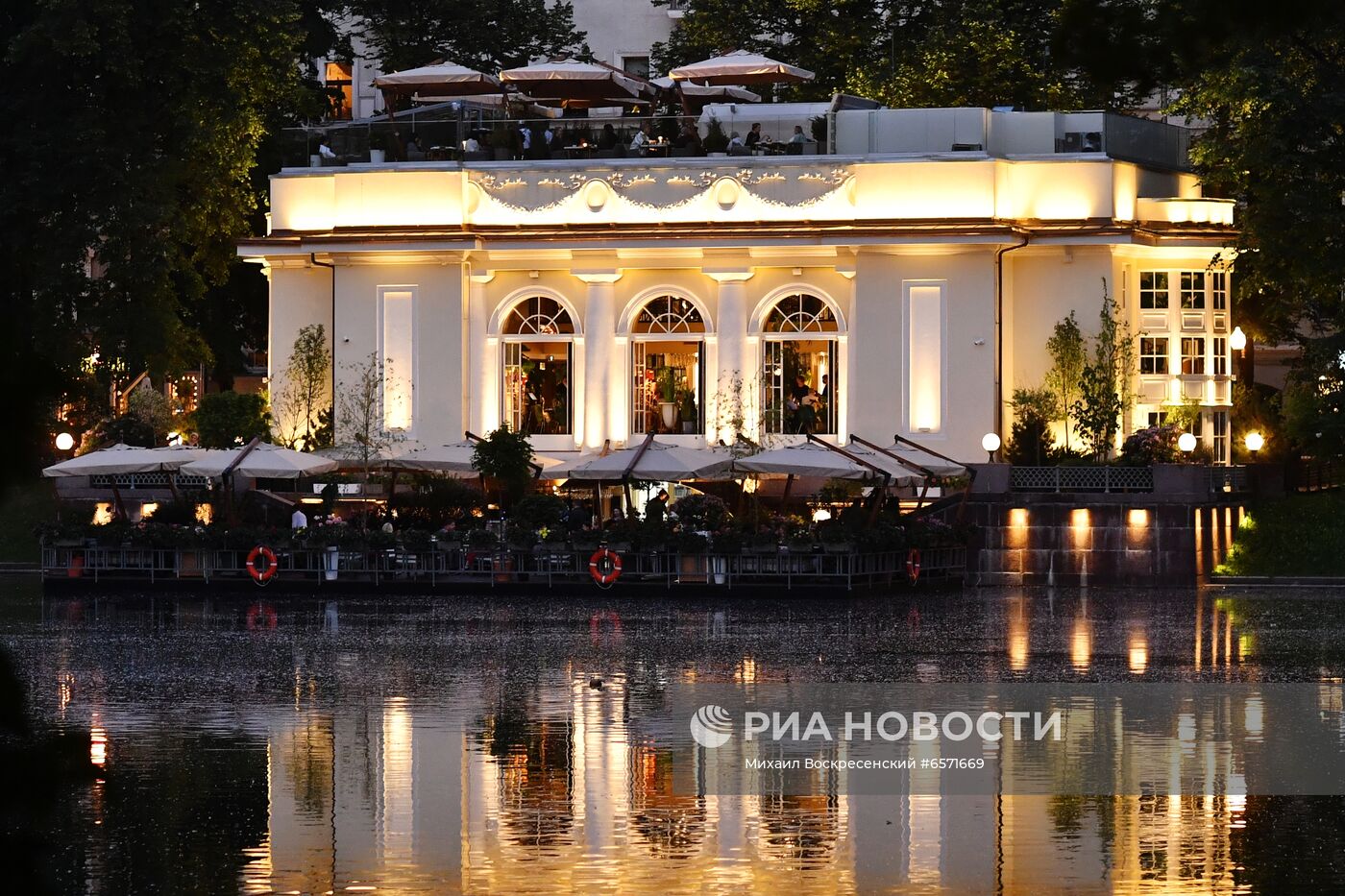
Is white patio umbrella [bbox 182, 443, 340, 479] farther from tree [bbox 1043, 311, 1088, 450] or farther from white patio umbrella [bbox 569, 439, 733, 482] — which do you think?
tree [bbox 1043, 311, 1088, 450]

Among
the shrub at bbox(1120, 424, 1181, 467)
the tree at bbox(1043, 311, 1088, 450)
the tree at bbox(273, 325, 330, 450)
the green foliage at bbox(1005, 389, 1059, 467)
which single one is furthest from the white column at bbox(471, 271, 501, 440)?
the shrub at bbox(1120, 424, 1181, 467)

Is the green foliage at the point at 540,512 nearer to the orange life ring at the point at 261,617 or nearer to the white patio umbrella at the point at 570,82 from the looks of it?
the orange life ring at the point at 261,617

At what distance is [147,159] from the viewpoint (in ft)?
164

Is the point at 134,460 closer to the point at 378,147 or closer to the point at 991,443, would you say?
the point at 378,147

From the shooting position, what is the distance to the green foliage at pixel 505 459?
140ft

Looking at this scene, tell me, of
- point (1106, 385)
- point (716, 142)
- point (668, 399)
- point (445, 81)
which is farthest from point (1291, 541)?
point (445, 81)

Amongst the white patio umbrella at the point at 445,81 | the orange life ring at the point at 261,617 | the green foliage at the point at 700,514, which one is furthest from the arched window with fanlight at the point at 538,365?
the orange life ring at the point at 261,617

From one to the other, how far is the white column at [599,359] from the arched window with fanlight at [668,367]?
52 cm

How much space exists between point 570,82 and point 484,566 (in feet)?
50.1

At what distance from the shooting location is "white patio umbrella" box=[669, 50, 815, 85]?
4775 cm

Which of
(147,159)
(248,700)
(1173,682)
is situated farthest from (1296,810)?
(147,159)

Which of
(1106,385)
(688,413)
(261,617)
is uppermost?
(1106,385)

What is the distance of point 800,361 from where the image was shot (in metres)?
48.0

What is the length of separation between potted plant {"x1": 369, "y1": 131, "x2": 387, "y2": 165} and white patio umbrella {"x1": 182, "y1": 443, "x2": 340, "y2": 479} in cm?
922
